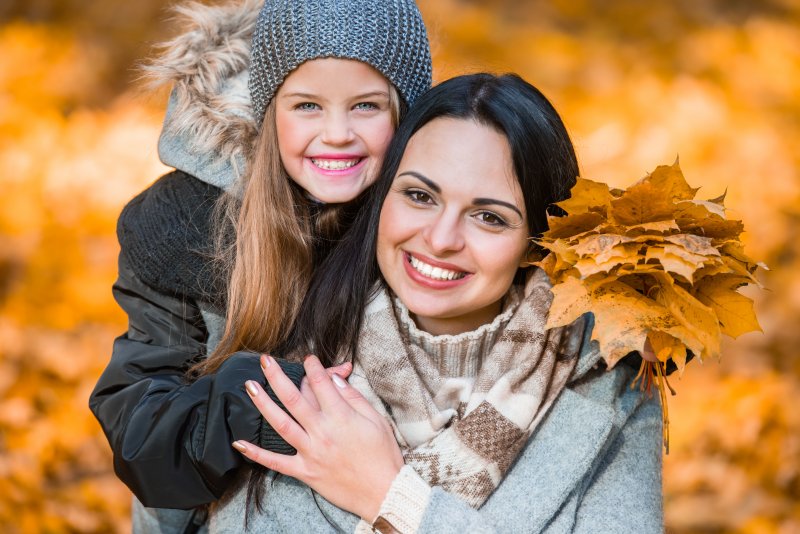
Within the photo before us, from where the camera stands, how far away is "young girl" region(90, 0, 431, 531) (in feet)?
8.05

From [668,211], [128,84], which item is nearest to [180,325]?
[668,211]

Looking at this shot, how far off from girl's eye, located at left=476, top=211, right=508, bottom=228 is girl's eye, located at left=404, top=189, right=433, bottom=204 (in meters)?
0.13

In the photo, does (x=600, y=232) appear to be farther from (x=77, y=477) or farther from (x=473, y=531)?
(x=77, y=477)

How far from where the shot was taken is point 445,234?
2227mm

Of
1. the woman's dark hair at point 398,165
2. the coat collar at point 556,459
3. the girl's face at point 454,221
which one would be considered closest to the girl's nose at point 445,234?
the girl's face at point 454,221

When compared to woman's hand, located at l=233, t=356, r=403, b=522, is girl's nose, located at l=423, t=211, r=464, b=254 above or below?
above

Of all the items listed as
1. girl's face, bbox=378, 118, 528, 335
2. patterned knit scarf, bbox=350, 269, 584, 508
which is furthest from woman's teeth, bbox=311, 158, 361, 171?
patterned knit scarf, bbox=350, 269, 584, 508

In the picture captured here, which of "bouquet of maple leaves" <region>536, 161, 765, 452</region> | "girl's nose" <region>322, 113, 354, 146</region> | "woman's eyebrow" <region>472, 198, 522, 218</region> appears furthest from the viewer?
"girl's nose" <region>322, 113, 354, 146</region>

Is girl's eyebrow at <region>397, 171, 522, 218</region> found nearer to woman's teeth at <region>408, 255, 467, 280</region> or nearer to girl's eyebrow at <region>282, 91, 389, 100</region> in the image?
woman's teeth at <region>408, 255, 467, 280</region>

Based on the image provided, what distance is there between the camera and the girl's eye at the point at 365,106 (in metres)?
2.59

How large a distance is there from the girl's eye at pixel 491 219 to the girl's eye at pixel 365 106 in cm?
52

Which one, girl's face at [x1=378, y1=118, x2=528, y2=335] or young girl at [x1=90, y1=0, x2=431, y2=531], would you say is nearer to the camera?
girl's face at [x1=378, y1=118, x2=528, y2=335]

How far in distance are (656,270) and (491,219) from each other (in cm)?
47

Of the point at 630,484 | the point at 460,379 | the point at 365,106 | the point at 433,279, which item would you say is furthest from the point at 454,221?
the point at 630,484
